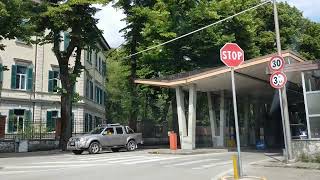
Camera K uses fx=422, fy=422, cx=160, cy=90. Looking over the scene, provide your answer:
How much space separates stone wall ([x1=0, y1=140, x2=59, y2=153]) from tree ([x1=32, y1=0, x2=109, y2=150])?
7.39ft

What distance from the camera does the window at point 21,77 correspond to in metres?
39.5

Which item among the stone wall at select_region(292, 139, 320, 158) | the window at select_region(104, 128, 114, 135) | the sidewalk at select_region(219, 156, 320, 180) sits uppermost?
the window at select_region(104, 128, 114, 135)

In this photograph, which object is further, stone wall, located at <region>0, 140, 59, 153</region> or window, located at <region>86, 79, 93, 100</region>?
window, located at <region>86, 79, 93, 100</region>

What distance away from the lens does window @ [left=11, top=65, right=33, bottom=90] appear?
39469 mm

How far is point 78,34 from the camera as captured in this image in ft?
94.4

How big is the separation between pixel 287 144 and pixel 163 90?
20.8 m

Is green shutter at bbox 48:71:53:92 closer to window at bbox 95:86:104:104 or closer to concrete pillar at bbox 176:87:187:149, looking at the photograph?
window at bbox 95:86:104:104

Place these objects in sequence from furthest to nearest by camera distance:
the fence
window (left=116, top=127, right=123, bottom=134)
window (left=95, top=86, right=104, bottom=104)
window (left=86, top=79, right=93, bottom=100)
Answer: window (left=95, top=86, right=104, bottom=104) < window (left=86, top=79, right=93, bottom=100) < the fence < window (left=116, top=127, right=123, bottom=134)

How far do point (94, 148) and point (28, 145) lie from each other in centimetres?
655

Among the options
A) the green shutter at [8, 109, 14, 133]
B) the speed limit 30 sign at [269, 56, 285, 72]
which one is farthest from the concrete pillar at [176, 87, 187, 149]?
the green shutter at [8, 109, 14, 133]

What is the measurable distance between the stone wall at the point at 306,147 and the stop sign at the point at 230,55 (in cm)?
597

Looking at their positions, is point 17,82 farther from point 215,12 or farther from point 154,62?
point 215,12

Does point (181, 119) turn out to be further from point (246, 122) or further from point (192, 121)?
point (246, 122)

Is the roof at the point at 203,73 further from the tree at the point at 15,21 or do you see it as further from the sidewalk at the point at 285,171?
the tree at the point at 15,21
